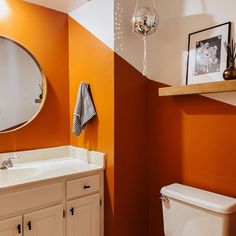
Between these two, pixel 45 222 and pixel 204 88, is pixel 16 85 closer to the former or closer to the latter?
pixel 45 222

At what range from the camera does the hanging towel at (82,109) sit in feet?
6.59

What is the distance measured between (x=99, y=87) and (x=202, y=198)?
3.62 feet

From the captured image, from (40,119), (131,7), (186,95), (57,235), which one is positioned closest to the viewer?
(57,235)

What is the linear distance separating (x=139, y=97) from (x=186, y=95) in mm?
397

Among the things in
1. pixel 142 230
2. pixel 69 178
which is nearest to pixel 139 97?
pixel 69 178

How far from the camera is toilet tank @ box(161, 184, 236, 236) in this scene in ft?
4.53

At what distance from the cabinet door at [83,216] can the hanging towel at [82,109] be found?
548 millimetres

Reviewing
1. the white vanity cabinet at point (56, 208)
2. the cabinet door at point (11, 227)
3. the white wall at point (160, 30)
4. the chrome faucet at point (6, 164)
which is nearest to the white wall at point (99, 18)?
the white wall at point (160, 30)

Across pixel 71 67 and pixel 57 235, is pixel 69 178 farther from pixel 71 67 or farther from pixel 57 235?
pixel 71 67

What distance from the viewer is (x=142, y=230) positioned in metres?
2.07

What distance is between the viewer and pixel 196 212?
4.90 ft

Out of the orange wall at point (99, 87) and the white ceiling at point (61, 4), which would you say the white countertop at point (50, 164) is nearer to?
the orange wall at point (99, 87)

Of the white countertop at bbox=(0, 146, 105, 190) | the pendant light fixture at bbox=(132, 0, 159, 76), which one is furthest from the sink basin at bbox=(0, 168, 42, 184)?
the pendant light fixture at bbox=(132, 0, 159, 76)

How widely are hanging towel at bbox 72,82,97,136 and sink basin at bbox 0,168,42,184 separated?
444mm
